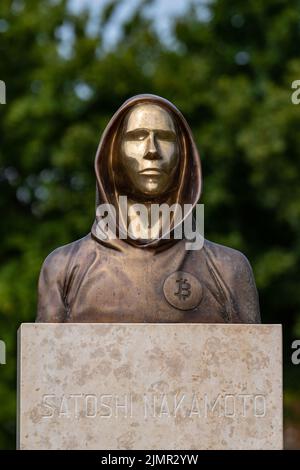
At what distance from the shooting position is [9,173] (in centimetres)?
2448

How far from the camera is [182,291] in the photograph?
967 centimetres

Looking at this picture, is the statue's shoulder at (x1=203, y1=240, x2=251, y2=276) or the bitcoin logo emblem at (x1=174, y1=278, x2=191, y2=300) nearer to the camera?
the bitcoin logo emblem at (x1=174, y1=278, x2=191, y2=300)

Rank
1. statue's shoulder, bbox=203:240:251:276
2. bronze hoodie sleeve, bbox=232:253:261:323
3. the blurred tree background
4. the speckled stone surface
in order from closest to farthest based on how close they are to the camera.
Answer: the speckled stone surface < bronze hoodie sleeve, bbox=232:253:261:323 < statue's shoulder, bbox=203:240:251:276 < the blurred tree background

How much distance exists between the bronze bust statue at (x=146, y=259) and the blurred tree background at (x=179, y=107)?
11444mm

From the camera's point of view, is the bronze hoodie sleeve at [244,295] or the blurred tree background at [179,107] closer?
the bronze hoodie sleeve at [244,295]

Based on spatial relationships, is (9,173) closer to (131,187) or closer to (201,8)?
(201,8)

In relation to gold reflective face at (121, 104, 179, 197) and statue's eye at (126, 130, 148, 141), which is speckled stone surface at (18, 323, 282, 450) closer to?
gold reflective face at (121, 104, 179, 197)

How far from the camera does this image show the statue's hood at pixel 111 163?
10.0 metres

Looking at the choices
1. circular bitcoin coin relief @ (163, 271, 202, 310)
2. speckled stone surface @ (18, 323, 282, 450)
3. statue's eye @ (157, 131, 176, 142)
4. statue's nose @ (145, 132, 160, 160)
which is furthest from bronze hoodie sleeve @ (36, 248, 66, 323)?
statue's eye @ (157, 131, 176, 142)

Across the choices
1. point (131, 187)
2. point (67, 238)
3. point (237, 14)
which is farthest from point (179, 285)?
point (237, 14)

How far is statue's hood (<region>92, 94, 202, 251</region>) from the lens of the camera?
1002cm

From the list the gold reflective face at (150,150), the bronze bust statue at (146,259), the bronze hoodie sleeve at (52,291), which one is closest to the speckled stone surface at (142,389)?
the bronze bust statue at (146,259)

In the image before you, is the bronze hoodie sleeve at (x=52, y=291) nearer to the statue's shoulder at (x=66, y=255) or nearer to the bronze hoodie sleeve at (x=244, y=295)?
the statue's shoulder at (x=66, y=255)

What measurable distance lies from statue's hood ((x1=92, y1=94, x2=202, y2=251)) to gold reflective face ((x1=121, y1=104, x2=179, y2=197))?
2.1 inches
